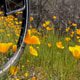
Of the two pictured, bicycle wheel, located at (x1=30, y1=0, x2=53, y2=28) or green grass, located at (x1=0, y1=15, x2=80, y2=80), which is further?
bicycle wheel, located at (x1=30, y1=0, x2=53, y2=28)

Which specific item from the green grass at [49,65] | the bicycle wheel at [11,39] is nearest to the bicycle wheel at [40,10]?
the bicycle wheel at [11,39]

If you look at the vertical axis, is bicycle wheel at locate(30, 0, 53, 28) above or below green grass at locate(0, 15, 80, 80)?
above

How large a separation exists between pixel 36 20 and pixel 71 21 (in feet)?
1.86

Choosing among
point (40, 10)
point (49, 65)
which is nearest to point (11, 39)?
point (49, 65)

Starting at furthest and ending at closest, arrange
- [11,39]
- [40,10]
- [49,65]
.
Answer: [40,10] → [11,39] → [49,65]

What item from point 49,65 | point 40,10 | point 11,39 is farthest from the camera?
point 40,10

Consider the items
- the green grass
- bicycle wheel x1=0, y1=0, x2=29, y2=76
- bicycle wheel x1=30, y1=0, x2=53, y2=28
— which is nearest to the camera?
bicycle wheel x1=0, y1=0, x2=29, y2=76

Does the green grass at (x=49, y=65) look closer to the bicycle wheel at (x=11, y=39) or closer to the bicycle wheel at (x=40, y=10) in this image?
the bicycle wheel at (x=11, y=39)

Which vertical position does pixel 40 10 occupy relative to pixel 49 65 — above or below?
above

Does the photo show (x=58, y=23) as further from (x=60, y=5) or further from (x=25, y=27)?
(x=25, y=27)

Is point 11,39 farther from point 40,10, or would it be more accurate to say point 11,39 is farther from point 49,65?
point 40,10

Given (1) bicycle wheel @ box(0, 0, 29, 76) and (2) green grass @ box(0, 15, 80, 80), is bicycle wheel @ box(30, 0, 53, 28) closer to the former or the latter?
(1) bicycle wheel @ box(0, 0, 29, 76)

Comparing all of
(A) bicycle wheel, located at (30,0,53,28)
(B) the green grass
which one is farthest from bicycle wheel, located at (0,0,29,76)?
(A) bicycle wheel, located at (30,0,53,28)

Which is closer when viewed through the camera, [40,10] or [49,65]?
[49,65]
